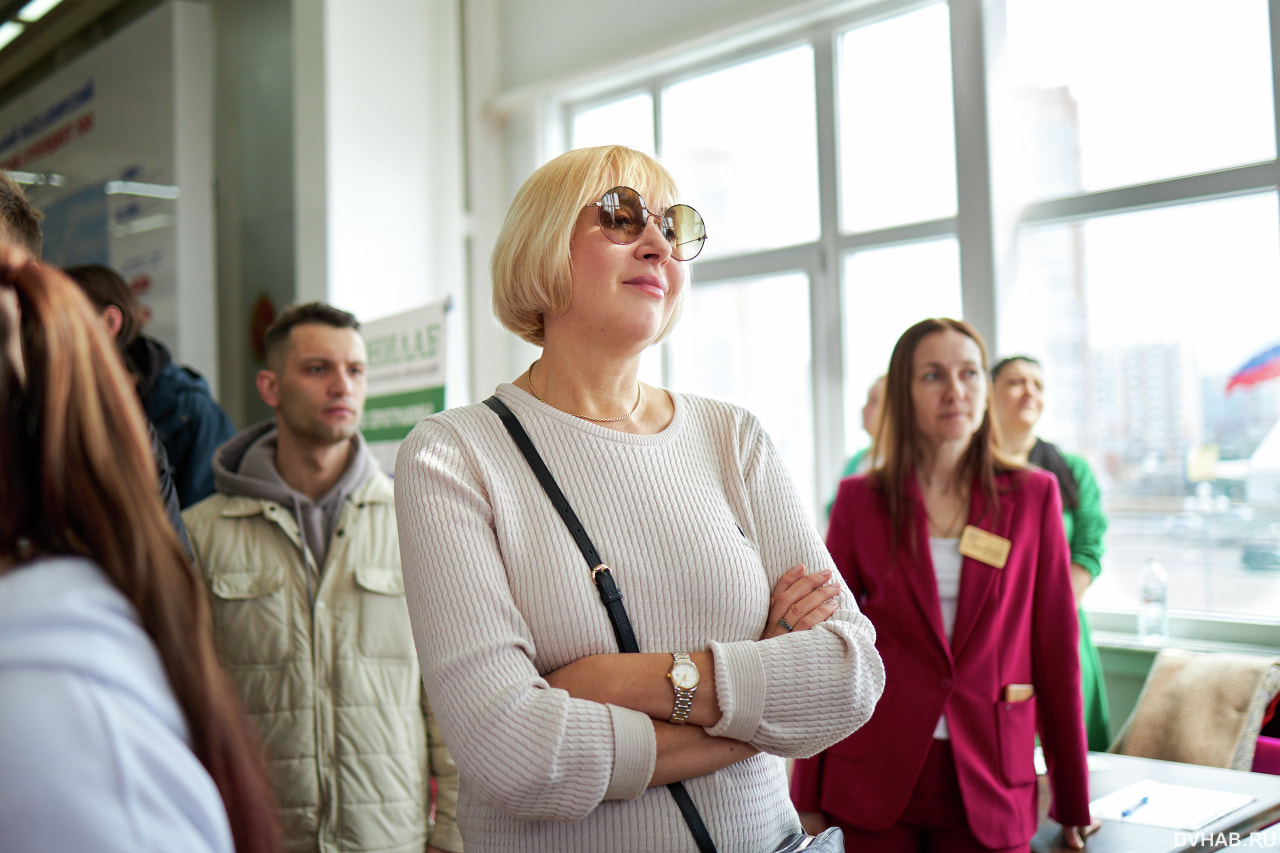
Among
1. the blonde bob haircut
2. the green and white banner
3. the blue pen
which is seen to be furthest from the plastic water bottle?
the blonde bob haircut

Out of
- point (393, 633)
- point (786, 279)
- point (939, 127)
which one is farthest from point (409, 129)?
point (393, 633)

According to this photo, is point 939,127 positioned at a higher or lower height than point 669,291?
higher

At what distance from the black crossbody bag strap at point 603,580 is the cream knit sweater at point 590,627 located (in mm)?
12

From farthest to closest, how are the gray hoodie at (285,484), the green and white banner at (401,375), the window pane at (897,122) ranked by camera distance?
1. the window pane at (897,122)
2. the green and white banner at (401,375)
3. the gray hoodie at (285,484)

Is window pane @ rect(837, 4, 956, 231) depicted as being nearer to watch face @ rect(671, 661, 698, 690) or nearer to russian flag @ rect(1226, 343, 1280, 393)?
russian flag @ rect(1226, 343, 1280, 393)

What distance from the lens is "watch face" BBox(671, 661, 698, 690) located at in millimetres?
1260

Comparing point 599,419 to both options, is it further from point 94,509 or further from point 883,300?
point 883,300

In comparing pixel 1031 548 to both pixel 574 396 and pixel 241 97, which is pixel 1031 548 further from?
pixel 241 97

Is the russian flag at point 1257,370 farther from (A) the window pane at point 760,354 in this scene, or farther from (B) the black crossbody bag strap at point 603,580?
(B) the black crossbody bag strap at point 603,580

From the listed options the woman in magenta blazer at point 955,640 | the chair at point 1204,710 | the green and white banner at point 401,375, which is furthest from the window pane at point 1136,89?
the green and white banner at point 401,375

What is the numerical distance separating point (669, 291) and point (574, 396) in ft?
0.81

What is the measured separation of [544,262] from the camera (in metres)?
1.51

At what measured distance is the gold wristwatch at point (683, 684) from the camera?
126 cm

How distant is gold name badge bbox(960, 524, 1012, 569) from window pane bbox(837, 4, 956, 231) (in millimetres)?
2996
